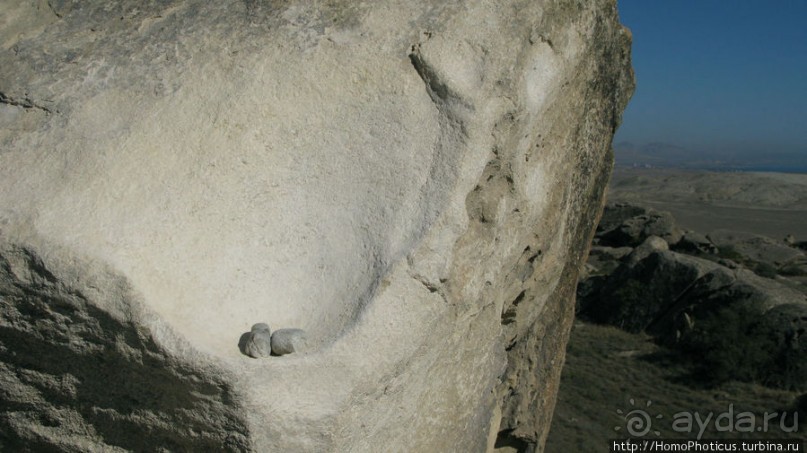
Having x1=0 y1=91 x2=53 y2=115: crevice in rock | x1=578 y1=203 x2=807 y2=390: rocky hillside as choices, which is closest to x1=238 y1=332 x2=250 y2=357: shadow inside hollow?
x1=0 y1=91 x2=53 y2=115: crevice in rock

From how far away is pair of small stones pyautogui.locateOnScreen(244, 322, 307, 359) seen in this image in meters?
2.22

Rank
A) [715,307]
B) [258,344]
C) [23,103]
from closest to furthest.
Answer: [258,344]
[23,103]
[715,307]

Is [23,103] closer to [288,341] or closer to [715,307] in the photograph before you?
[288,341]

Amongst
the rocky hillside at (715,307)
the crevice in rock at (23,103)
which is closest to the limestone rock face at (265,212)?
the crevice in rock at (23,103)

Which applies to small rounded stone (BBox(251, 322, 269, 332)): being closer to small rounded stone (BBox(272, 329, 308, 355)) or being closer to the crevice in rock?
small rounded stone (BBox(272, 329, 308, 355))

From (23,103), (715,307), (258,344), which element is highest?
(715,307)

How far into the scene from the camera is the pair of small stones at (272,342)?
2.22 m

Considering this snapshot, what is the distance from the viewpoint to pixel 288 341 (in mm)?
2254

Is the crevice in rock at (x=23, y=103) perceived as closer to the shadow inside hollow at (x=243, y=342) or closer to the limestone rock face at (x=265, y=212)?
the limestone rock face at (x=265, y=212)

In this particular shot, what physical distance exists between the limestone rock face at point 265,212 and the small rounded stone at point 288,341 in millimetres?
71

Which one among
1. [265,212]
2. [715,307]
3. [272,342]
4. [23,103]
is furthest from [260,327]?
[715,307]

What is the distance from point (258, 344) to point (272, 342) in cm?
6

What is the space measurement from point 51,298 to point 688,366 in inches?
446

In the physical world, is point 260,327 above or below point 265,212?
below
